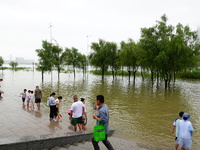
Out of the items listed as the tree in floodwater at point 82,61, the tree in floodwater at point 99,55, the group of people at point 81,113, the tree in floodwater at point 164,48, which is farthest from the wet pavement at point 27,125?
the tree in floodwater at point 82,61

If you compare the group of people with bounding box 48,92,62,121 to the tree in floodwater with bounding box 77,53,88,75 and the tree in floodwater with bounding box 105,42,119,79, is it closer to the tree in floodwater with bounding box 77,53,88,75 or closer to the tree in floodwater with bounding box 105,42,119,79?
the tree in floodwater with bounding box 105,42,119,79

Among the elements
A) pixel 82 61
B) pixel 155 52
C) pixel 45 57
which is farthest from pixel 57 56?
pixel 155 52

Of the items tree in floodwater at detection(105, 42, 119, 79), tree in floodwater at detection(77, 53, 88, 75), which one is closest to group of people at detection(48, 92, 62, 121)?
tree in floodwater at detection(105, 42, 119, 79)

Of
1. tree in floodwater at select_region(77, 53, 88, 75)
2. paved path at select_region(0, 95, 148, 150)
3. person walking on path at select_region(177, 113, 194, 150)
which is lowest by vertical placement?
paved path at select_region(0, 95, 148, 150)

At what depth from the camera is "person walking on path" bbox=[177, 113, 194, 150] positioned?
560 cm

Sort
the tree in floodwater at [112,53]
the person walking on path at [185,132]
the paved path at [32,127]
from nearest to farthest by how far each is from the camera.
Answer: the person walking on path at [185,132] → the paved path at [32,127] → the tree in floodwater at [112,53]

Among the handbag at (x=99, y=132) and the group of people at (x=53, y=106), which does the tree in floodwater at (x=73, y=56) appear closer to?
the group of people at (x=53, y=106)

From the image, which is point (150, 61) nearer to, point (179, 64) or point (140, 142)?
point (179, 64)

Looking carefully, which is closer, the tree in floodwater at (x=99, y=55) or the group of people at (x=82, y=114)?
the group of people at (x=82, y=114)

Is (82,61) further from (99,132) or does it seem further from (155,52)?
(99,132)

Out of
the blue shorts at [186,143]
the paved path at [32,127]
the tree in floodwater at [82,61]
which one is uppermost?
the tree in floodwater at [82,61]

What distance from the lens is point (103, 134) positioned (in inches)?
200

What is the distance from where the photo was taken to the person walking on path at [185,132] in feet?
18.4

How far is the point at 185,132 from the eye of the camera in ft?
18.5
